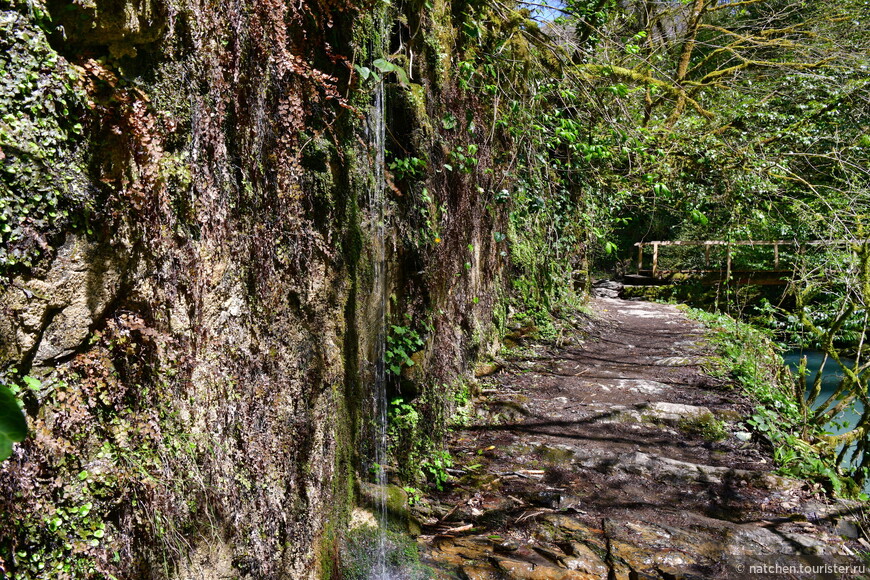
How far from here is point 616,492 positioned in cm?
407

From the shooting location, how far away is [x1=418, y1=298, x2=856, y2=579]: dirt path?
3.29m

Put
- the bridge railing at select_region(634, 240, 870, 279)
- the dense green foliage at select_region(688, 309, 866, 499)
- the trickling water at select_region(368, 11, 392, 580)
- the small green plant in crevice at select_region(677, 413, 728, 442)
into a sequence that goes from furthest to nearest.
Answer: the bridge railing at select_region(634, 240, 870, 279)
the small green plant in crevice at select_region(677, 413, 728, 442)
the dense green foliage at select_region(688, 309, 866, 499)
the trickling water at select_region(368, 11, 392, 580)

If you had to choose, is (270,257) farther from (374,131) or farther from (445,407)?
(445,407)

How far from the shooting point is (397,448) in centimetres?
409

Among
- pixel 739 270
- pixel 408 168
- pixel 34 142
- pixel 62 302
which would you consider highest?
pixel 408 168

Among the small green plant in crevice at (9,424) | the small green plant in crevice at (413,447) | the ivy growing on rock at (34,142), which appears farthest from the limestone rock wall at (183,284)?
the small green plant in crevice at (9,424)

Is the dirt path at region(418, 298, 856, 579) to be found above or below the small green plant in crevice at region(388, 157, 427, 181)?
below

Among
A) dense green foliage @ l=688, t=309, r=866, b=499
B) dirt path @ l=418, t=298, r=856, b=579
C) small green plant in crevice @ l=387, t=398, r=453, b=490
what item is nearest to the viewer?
dirt path @ l=418, t=298, r=856, b=579

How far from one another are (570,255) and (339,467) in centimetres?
633

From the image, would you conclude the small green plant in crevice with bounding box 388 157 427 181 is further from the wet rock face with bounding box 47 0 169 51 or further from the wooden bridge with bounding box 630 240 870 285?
the wooden bridge with bounding box 630 240 870 285

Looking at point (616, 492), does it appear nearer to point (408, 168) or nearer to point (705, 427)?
point (705, 427)

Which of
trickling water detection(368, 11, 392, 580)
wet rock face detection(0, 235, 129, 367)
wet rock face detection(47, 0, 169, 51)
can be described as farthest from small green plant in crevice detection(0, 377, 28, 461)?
trickling water detection(368, 11, 392, 580)

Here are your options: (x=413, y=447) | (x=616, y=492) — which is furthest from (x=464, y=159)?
(x=616, y=492)

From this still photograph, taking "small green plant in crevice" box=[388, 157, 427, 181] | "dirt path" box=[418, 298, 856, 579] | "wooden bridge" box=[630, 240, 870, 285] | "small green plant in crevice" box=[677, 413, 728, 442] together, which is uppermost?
"small green plant in crevice" box=[388, 157, 427, 181]
